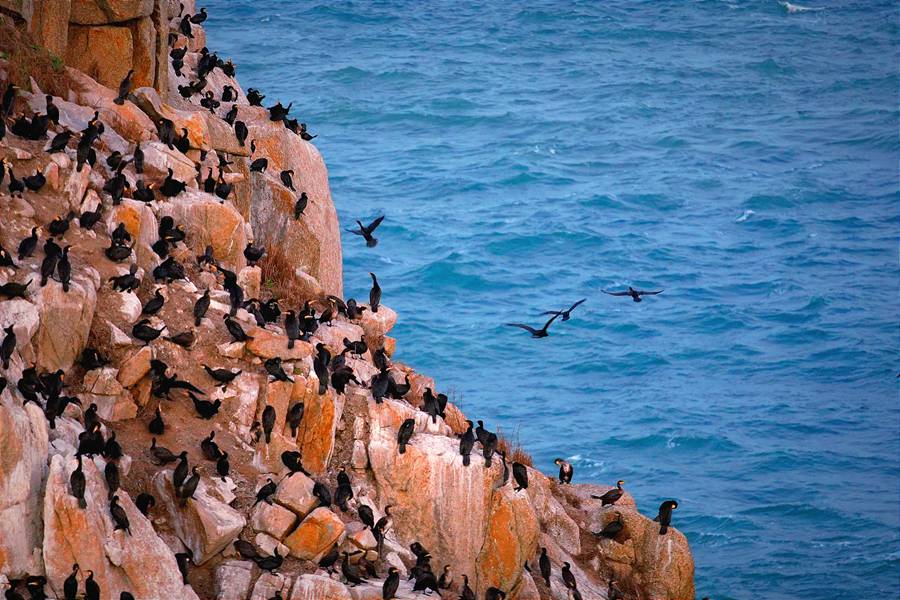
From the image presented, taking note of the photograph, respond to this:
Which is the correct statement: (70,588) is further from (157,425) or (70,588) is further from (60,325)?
(60,325)

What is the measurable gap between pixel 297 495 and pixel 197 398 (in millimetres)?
2728

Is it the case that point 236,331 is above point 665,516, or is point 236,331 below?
above

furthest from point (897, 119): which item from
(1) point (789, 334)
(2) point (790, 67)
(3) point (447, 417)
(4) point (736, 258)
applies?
(3) point (447, 417)

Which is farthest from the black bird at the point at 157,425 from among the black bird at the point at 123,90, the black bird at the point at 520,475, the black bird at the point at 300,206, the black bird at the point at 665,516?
the black bird at the point at 665,516

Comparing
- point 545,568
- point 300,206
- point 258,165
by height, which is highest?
point 258,165

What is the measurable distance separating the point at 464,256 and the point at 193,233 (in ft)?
132

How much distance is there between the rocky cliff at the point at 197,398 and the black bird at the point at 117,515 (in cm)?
8

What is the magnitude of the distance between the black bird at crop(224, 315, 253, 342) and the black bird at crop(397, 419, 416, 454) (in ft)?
11.0

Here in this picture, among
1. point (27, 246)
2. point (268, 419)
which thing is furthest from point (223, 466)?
point (27, 246)

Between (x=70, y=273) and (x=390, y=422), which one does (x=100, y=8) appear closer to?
(x=70, y=273)

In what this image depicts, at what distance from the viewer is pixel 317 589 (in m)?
20.5

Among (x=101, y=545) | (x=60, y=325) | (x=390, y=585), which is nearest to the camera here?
(x=101, y=545)

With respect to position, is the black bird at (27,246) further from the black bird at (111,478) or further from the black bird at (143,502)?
the black bird at (143,502)

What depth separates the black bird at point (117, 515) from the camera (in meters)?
19.1
